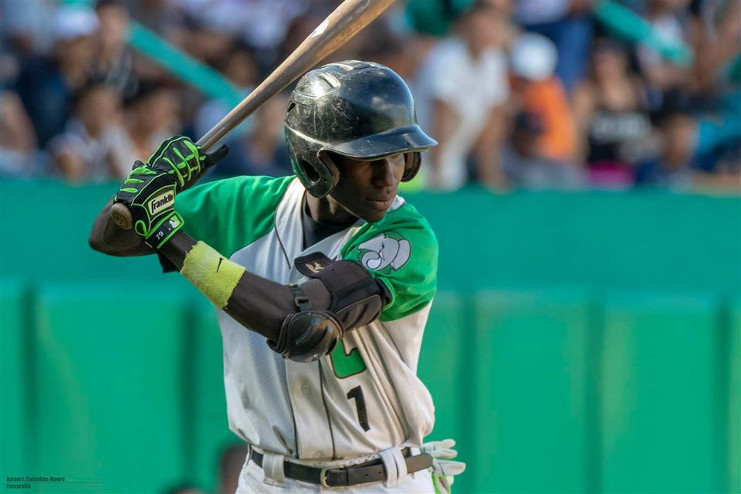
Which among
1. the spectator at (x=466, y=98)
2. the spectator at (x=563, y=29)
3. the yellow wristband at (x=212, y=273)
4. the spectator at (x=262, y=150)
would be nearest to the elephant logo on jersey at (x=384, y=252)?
the yellow wristband at (x=212, y=273)

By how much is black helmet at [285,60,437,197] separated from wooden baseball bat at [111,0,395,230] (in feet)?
0.75

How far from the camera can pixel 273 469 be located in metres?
3.03

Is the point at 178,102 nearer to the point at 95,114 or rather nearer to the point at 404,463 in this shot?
the point at 95,114

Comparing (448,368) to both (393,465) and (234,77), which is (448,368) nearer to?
(393,465)

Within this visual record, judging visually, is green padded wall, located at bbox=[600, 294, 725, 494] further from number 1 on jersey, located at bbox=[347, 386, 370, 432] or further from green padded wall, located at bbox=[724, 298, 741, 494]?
number 1 on jersey, located at bbox=[347, 386, 370, 432]

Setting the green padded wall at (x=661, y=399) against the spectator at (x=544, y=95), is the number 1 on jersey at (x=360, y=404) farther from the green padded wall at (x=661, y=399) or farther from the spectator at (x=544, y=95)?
the spectator at (x=544, y=95)

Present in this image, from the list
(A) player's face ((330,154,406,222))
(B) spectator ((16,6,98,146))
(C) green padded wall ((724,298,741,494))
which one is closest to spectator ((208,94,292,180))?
(B) spectator ((16,6,98,146))

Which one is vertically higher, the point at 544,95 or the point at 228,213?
the point at 544,95

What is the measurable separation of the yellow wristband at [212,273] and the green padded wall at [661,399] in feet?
8.28

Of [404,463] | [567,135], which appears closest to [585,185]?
[567,135]

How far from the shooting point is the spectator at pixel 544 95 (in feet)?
20.4

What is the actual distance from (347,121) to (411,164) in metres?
0.26

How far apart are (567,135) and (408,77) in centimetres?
94

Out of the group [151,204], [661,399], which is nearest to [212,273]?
[151,204]
